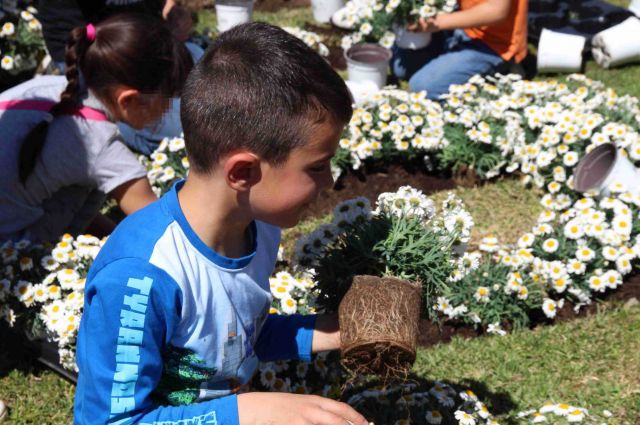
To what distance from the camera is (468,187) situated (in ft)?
14.0

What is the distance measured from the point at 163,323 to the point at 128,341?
3.7 inches

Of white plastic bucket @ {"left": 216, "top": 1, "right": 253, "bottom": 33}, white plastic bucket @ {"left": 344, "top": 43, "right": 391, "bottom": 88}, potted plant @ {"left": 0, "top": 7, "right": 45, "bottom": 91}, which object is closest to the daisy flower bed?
white plastic bucket @ {"left": 344, "top": 43, "right": 391, "bottom": 88}

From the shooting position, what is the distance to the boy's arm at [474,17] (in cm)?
481

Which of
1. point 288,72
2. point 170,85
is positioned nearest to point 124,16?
point 170,85

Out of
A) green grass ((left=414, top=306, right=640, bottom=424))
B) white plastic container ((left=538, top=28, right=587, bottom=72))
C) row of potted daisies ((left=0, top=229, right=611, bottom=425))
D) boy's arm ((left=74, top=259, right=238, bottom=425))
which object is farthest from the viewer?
white plastic container ((left=538, top=28, right=587, bottom=72))

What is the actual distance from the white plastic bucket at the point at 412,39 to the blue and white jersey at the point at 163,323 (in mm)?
3551

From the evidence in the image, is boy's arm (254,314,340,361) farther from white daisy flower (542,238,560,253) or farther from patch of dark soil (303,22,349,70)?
patch of dark soil (303,22,349,70)

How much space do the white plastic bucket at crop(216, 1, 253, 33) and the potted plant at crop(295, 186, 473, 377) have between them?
154 inches

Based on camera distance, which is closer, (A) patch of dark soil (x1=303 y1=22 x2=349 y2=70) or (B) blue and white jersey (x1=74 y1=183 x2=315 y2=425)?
(B) blue and white jersey (x1=74 y1=183 x2=315 y2=425)

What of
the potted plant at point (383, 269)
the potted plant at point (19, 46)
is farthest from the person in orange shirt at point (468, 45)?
the potted plant at point (383, 269)

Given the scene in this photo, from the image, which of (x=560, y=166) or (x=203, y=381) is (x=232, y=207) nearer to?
(x=203, y=381)

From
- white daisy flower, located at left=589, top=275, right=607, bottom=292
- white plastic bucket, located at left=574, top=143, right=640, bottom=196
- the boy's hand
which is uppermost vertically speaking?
the boy's hand

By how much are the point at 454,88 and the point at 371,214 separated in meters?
2.44

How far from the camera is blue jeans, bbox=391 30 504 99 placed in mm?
5070
